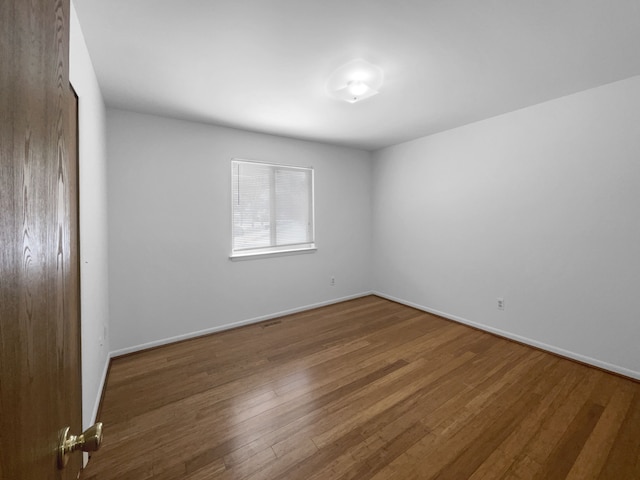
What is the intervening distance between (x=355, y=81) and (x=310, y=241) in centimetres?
234

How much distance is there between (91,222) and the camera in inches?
74.7

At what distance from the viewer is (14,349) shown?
35cm

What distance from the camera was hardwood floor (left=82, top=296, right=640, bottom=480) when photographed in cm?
150

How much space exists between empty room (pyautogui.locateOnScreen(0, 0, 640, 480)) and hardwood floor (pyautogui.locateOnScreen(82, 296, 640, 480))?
0.06 ft

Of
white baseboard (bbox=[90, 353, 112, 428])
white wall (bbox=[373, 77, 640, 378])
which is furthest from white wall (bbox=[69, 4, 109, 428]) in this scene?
white wall (bbox=[373, 77, 640, 378])

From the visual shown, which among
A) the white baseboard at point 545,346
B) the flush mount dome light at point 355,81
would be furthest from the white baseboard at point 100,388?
the white baseboard at point 545,346

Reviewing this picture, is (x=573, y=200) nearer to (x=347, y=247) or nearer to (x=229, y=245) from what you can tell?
(x=347, y=247)

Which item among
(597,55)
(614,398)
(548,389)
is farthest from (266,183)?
(614,398)

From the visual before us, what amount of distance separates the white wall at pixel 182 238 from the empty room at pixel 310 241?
25mm

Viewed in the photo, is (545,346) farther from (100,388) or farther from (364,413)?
(100,388)

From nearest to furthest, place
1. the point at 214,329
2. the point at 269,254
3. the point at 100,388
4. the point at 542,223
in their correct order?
the point at 100,388
the point at 542,223
the point at 214,329
the point at 269,254

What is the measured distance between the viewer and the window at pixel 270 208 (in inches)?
134

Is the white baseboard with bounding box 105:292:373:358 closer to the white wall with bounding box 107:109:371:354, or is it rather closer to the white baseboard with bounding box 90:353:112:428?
the white wall with bounding box 107:109:371:354

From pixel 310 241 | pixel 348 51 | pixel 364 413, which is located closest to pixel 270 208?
pixel 310 241
